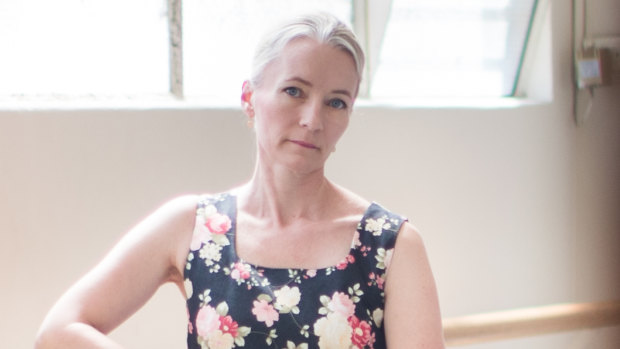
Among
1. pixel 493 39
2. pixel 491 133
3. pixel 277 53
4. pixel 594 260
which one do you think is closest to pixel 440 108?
pixel 491 133

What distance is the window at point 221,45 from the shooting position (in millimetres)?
2521

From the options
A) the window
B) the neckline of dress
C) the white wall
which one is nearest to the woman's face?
the neckline of dress

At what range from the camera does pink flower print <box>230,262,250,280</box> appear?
158 centimetres

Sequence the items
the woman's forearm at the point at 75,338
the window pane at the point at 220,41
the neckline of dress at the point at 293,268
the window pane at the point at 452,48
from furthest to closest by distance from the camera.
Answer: the window pane at the point at 452,48 → the window pane at the point at 220,41 → the neckline of dress at the point at 293,268 → the woman's forearm at the point at 75,338

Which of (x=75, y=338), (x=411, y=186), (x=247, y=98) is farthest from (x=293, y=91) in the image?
(x=411, y=186)

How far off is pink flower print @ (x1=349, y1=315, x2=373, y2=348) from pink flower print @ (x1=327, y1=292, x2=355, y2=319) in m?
0.01

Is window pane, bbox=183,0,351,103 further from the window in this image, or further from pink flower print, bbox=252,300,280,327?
pink flower print, bbox=252,300,280,327

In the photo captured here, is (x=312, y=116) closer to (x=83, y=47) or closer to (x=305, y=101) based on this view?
(x=305, y=101)

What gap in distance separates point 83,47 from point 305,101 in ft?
4.09

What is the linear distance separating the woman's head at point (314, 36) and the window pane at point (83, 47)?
44.6 inches

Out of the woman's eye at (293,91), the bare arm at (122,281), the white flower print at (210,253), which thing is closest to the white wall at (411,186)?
the bare arm at (122,281)

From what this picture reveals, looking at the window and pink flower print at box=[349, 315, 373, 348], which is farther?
the window

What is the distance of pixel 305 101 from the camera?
5.18 ft

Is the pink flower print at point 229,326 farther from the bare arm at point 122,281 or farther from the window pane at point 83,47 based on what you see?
the window pane at point 83,47
